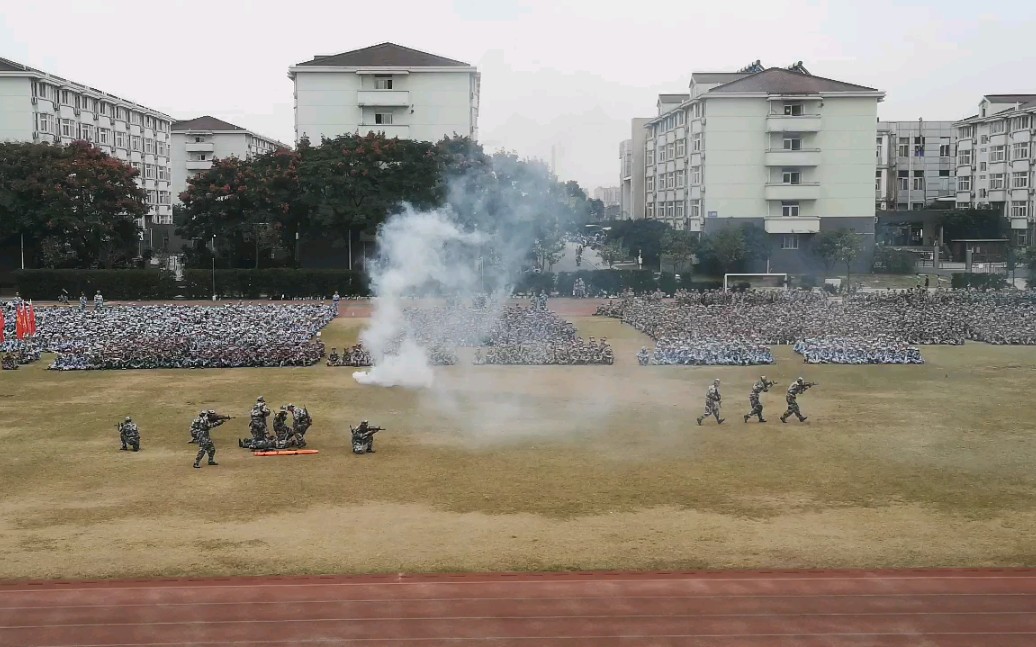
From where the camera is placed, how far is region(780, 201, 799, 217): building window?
8350 cm

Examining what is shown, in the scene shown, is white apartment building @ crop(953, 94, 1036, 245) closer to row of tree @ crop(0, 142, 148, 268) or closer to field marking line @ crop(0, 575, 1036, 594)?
row of tree @ crop(0, 142, 148, 268)

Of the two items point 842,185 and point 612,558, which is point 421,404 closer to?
point 612,558

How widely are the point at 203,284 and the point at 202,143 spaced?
2314 inches

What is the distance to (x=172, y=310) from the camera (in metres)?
56.9

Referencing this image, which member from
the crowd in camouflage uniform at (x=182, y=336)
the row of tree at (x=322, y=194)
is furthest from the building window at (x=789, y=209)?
the crowd in camouflage uniform at (x=182, y=336)

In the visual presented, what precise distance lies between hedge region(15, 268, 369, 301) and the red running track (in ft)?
177

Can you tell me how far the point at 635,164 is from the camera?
365 ft

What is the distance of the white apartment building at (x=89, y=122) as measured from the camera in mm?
79500

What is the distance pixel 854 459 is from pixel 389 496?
38.1 feet

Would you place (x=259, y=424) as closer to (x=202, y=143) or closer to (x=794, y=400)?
(x=794, y=400)

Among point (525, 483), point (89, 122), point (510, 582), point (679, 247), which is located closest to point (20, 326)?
point (525, 483)

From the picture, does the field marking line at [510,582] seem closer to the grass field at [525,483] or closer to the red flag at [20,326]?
the grass field at [525,483]

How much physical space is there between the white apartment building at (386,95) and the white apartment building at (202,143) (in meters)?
42.0

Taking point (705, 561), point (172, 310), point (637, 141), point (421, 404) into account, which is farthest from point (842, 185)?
point (705, 561)
